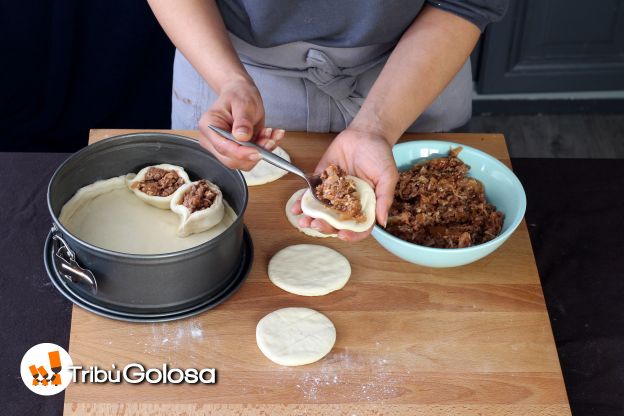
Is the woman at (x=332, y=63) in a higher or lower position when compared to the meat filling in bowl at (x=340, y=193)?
higher

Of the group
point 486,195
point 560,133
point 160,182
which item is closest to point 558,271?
point 486,195

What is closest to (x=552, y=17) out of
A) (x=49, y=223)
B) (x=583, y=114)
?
(x=583, y=114)

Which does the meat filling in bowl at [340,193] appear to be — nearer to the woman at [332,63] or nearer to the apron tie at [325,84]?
the woman at [332,63]

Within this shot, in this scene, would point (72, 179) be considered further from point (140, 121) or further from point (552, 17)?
point (552, 17)

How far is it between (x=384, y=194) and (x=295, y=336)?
0.96 feet

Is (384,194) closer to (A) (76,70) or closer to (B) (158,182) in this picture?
(B) (158,182)

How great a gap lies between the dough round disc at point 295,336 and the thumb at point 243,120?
0.31 m

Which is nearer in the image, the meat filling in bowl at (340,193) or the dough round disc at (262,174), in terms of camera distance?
the meat filling in bowl at (340,193)

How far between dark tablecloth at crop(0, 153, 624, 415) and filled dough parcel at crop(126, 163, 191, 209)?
0.90 feet

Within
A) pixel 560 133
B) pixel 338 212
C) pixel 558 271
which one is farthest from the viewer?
pixel 560 133

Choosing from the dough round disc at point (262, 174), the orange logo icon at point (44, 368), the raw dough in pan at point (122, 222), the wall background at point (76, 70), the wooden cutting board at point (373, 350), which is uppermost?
the raw dough in pan at point (122, 222)

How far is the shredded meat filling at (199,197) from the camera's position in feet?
4.12

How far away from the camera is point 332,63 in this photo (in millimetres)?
1476

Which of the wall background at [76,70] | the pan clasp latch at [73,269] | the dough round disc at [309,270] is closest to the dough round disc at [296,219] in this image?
the dough round disc at [309,270]
